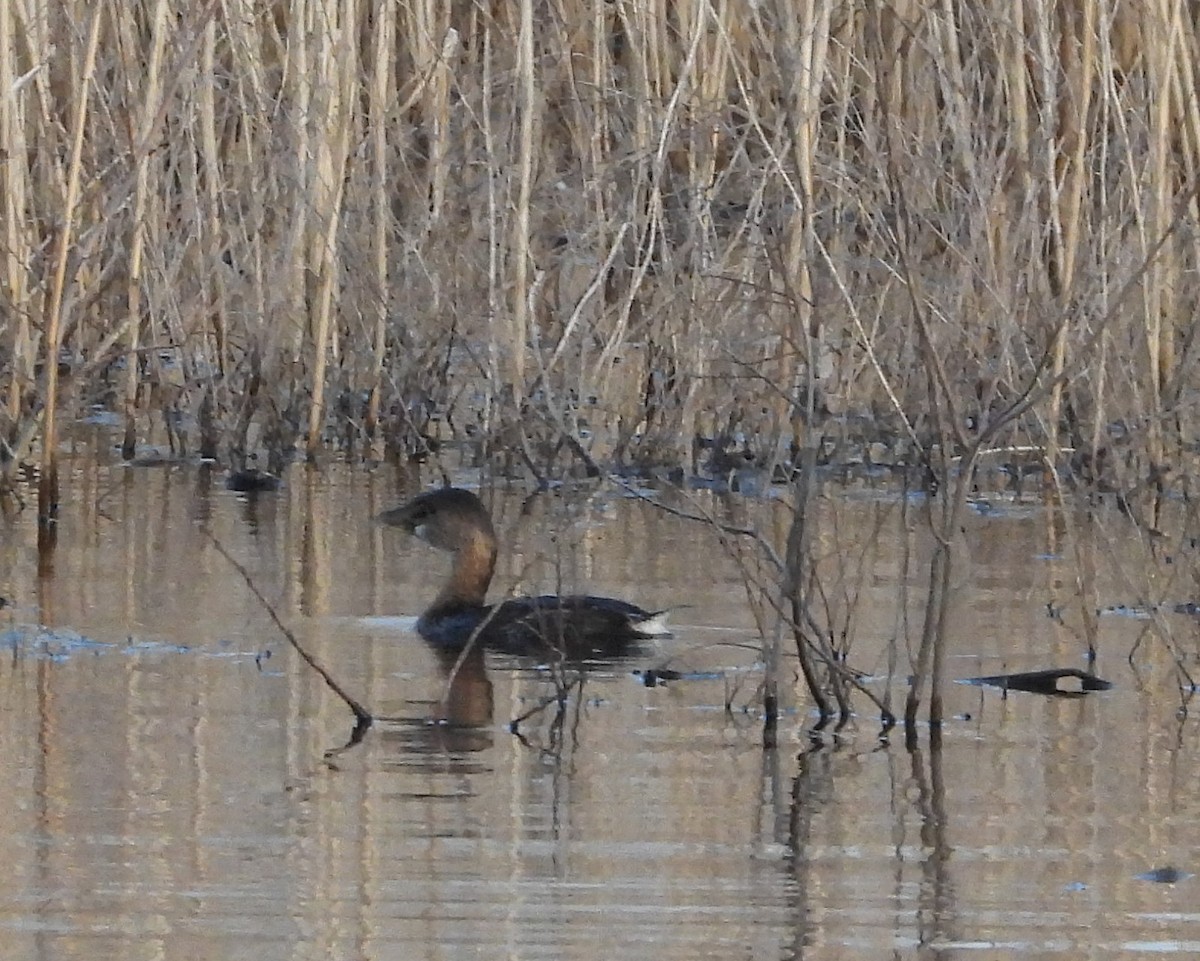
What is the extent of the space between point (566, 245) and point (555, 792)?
5.70m

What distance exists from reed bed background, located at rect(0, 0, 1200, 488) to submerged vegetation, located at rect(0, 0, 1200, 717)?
0.02 meters

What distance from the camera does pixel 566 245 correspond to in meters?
10.9

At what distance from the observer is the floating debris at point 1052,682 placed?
6641 millimetres

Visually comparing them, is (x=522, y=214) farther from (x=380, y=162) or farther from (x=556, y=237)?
(x=556, y=237)

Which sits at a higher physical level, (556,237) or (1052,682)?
(556,237)

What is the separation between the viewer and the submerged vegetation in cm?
905

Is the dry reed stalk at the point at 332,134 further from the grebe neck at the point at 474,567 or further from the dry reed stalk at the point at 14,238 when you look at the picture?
the grebe neck at the point at 474,567

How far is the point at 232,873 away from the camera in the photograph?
461cm

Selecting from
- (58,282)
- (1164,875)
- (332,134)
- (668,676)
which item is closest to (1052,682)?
(668,676)

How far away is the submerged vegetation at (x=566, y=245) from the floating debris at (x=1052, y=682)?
1642 millimetres

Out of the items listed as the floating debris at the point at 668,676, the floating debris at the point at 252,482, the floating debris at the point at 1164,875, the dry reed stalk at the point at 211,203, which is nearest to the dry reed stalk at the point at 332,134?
the dry reed stalk at the point at 211,203

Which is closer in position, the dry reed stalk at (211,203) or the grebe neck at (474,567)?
the grebe neck at (474,567)

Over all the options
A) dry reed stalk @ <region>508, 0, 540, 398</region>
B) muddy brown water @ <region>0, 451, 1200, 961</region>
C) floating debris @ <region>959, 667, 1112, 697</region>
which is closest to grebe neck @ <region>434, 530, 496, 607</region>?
muddy brown water @ <region>0, 451, 1200, 961</region>

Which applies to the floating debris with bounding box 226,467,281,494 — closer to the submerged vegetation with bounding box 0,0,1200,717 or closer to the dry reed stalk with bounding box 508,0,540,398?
the submerged vegetation with bounding box 0,0,1200,717
